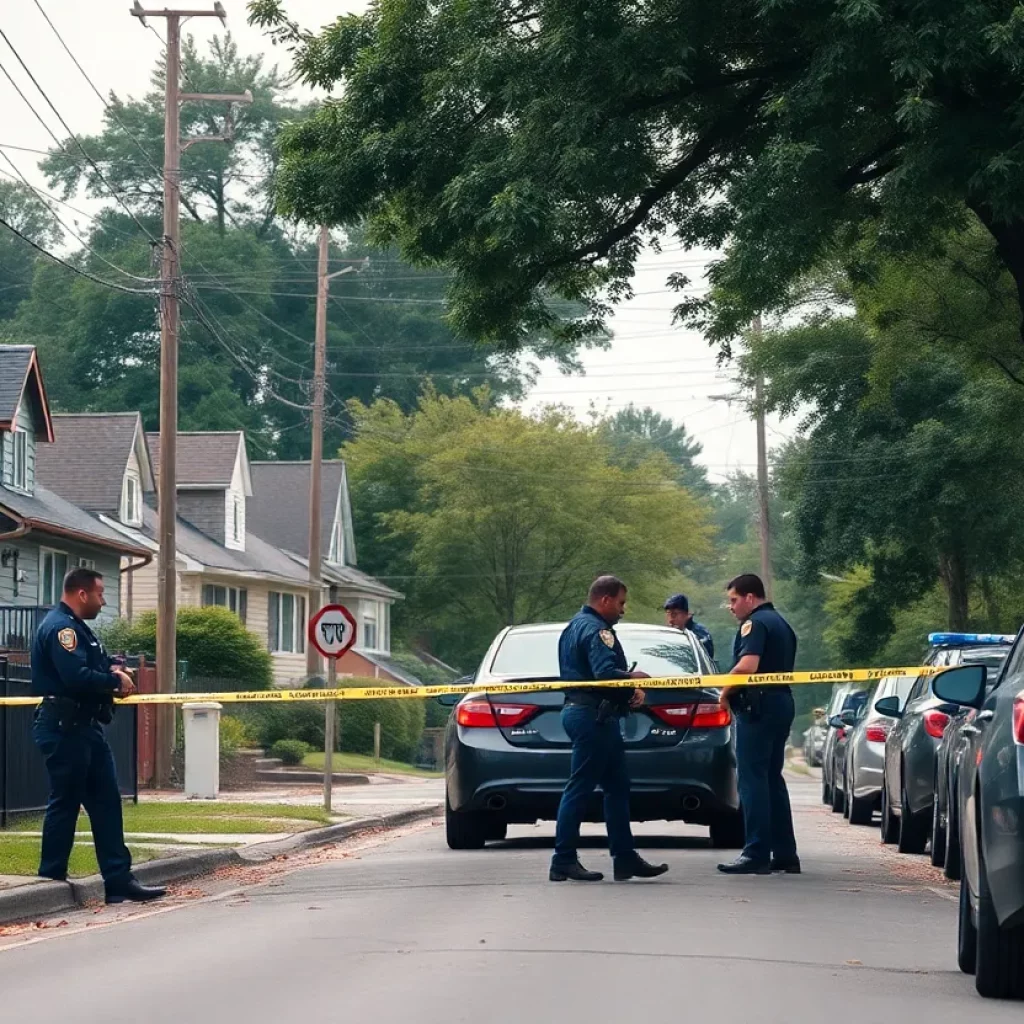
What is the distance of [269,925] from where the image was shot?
10.7m

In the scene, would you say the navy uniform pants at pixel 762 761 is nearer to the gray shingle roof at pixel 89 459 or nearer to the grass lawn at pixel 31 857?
the grass lawn at pixel 31 857

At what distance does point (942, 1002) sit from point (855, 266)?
14.4 m

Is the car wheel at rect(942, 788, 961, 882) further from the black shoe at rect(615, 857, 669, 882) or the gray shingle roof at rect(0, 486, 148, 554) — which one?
the gray shingle roof at rect(0, 486, 148, 554)

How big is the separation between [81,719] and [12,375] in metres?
26.1

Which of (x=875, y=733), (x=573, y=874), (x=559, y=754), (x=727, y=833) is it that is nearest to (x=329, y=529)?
(x=875, y=733)

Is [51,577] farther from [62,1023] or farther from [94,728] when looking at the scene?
[62,1023]

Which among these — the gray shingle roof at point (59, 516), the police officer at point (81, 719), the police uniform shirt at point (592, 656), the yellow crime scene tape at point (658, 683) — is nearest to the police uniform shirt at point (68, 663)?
the police officer at point (81, 719)

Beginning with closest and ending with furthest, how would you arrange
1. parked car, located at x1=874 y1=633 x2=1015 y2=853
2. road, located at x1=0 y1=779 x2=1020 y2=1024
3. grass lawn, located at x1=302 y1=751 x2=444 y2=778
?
1. road, located at x1=0 y1=779 x2=1020 y2=1024
2. parked car, located at x1=874 y1=633 x2=1015 y2=853
3. grass lawn, located at x1=302 y1=751 x2=444 y2=778

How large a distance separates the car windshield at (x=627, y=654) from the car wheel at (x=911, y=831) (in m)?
2.03

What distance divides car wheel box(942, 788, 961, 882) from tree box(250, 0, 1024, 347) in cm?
527

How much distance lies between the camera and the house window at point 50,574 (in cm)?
3803

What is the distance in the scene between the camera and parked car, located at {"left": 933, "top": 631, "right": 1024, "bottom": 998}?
7062 mm

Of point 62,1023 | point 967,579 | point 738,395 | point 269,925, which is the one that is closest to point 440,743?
point 738,395

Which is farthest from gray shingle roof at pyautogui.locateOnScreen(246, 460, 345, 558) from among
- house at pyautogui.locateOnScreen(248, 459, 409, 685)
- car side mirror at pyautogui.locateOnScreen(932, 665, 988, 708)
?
car side mirror at pyautogui.locateOnScreen(932, 665, 988, 708)
